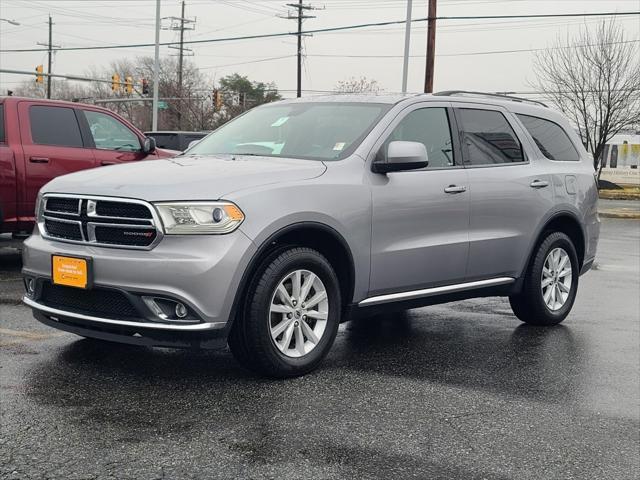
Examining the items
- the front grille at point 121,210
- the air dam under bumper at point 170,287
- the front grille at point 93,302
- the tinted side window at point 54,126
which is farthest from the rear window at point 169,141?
the air dam under bumper at point 170,287

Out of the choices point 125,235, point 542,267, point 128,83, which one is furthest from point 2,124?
point 128,83

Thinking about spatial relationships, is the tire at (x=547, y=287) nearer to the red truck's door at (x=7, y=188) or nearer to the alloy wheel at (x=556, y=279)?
the alloy wheel at (x=556, y=279)

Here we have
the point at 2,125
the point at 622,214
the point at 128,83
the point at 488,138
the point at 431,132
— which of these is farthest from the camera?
the point at 128,83

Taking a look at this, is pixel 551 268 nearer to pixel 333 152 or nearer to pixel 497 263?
pixel 497 263

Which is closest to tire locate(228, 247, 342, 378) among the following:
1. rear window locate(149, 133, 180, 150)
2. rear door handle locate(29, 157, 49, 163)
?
rear door handle locate(29, 157, 49, 163)

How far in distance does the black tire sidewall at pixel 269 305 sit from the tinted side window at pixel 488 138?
5.74ft

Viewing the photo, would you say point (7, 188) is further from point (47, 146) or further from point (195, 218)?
point (195, 218)

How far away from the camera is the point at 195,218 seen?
473 centimetres

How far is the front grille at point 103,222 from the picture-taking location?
15.6 ft

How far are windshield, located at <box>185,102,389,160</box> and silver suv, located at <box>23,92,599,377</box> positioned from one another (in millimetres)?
16

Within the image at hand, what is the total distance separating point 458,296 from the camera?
6363 mm

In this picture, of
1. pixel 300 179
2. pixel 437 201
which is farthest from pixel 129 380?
pixel 437 201

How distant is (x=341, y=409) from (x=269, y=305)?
75 cm

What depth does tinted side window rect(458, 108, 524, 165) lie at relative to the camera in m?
6.52
